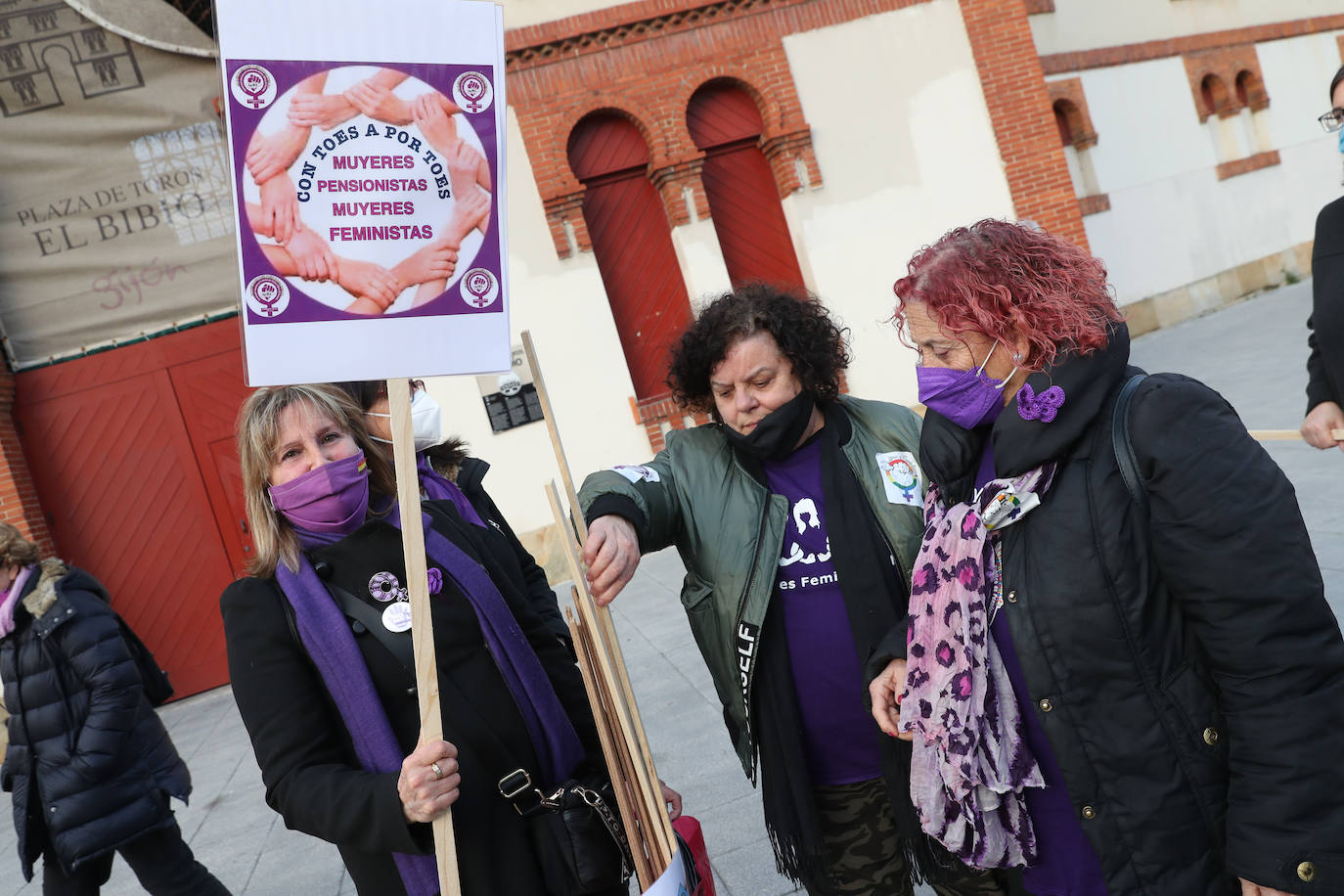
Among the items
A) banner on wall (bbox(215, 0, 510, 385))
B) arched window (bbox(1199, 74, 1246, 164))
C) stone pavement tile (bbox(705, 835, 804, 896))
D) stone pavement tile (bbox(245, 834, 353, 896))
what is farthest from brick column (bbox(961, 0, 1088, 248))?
banner on wall (bbox(215, 0, 510, 385))

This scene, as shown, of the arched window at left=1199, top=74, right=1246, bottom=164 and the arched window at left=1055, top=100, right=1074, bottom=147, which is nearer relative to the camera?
the arched window at left=1055, top=100, right=1074, bottom=147

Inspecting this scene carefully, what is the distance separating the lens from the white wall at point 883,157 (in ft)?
33.4

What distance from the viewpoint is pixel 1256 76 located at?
611 inches

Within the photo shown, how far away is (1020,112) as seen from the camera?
10516 millimetres

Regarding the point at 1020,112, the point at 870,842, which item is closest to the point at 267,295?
the point at 870,842

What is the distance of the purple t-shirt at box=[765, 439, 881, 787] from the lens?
2.15 m

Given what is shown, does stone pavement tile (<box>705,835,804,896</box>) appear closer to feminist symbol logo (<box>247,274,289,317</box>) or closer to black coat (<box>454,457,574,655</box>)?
black coat (<box>454,457,574,655</box>)

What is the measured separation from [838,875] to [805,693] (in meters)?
0.45

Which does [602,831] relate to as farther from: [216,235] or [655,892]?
[216,235]

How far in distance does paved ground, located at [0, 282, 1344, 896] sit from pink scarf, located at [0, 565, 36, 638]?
164 centimetres

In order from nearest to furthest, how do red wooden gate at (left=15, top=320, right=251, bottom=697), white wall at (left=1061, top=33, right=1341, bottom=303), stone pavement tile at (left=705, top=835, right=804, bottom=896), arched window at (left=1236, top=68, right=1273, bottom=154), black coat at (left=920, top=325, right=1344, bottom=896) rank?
black coat at (left=920, top=325, right=1344, bottom=896)
stone pavement tile at (left=705, top=835, right=804, bottom=896)
red wooden gate at (left=15, top=320, right=251, bottom=697)
white wall at (left=1061, top=33, right=1341, bottom=303)
arched window at (left=1236, top=68, right=1273, bottom=154)

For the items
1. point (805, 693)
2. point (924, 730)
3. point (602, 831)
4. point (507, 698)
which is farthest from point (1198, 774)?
point (507, 698)

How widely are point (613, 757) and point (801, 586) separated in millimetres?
576

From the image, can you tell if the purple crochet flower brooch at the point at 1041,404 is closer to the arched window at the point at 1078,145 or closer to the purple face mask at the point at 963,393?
the purple face mask at the point at 963,393
